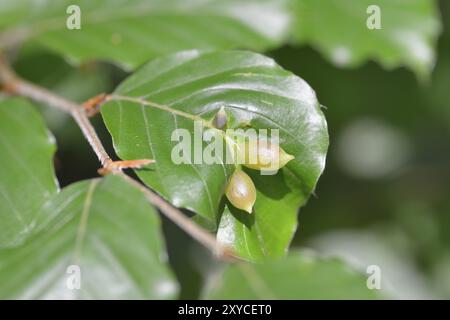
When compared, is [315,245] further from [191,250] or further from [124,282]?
[124,282]

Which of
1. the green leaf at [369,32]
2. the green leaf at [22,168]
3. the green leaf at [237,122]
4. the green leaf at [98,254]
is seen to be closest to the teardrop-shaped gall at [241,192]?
the green leaf at [237,122]

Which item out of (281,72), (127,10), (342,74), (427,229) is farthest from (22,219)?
(427,229)

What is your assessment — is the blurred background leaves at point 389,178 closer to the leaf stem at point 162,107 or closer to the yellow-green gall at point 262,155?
the leaf stem at point 162,107

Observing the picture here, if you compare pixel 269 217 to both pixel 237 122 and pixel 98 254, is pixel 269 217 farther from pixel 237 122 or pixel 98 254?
pixel 98 254

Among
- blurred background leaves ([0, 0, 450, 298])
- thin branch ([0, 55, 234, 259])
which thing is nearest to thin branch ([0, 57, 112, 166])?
thin branch ([0, 55, 234, 259])

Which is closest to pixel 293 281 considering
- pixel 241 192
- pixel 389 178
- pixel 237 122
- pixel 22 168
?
pixel 241 192

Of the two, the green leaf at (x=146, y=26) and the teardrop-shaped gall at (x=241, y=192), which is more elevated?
the green leaf at (x=146, y=26)
